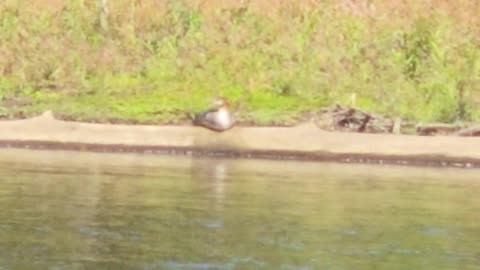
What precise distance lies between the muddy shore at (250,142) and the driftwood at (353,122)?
53.0 inches

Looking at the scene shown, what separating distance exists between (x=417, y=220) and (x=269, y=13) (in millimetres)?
15391

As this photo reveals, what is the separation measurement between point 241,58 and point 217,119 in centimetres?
535

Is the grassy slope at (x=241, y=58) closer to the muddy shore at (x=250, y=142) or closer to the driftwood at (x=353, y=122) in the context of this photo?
the driftwood at (x=353, y=122)

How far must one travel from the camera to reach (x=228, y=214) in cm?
1798

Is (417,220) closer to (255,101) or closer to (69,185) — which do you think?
(69,185)

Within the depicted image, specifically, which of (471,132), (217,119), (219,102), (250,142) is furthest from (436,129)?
(217,119)

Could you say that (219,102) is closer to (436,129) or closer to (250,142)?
(250,142)

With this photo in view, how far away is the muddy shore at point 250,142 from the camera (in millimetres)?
24219

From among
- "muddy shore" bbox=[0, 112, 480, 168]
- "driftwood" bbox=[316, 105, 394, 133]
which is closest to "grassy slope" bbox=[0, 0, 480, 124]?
"driftwood" bbox=[316, 105, 394, 133]

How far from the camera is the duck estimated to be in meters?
25.2

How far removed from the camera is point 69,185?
67.9 ft

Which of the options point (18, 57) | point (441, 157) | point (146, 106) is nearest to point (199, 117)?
point (146, 106)

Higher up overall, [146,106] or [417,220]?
[146,106]

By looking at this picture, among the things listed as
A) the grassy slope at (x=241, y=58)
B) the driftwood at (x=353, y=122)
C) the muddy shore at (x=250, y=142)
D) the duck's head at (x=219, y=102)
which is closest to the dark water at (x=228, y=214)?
the muddy shore at (x=250, y=142)
